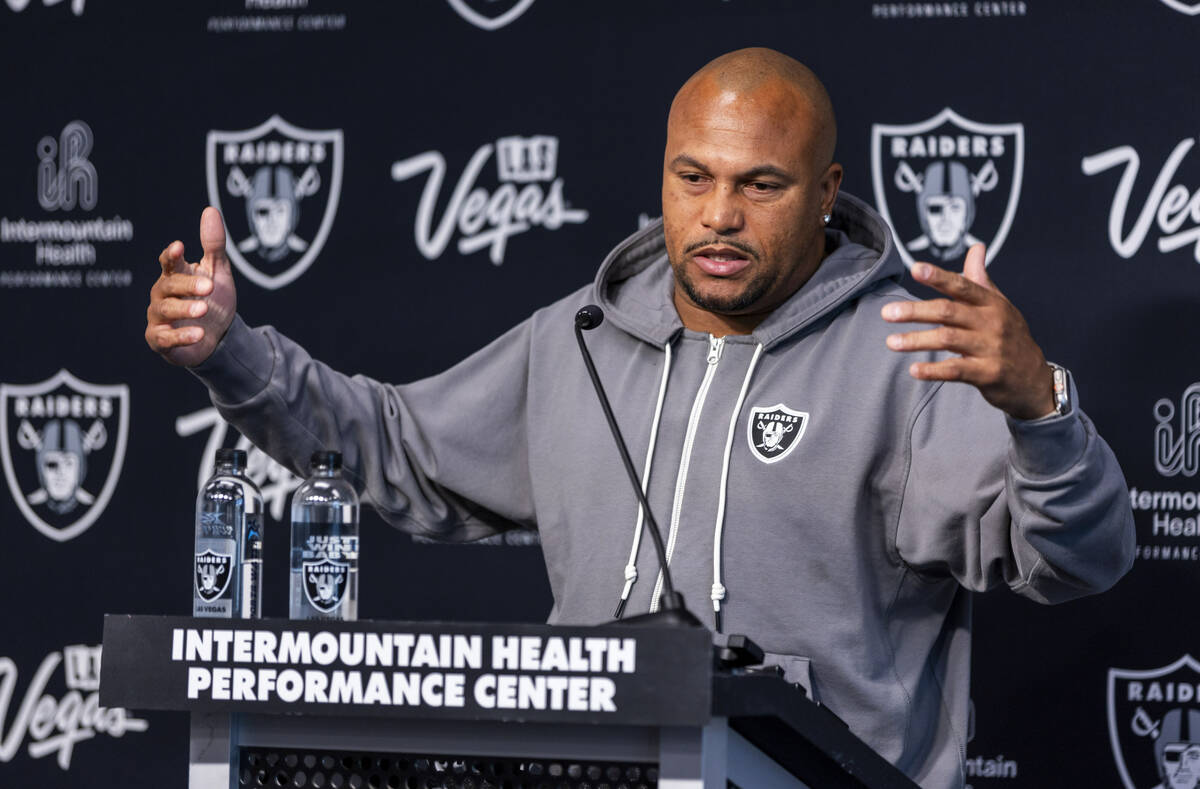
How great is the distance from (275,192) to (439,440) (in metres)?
0.98

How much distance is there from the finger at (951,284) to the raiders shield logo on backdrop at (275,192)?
173 cm

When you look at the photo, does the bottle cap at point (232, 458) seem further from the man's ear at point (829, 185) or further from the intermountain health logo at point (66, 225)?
the intermountain health logo at point (66, 225)

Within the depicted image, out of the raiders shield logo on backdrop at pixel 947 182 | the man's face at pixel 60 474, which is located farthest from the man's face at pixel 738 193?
the man's face at pixel 60 474

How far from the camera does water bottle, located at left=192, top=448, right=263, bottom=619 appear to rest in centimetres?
164

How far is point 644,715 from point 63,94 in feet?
7.79

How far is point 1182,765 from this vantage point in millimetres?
2500

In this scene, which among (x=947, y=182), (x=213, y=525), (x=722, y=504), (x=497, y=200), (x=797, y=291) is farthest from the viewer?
(x=497, y=200)

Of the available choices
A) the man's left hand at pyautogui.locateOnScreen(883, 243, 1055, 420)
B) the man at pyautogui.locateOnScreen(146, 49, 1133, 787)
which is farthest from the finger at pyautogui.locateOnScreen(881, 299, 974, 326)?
the man at pyautogui.locateOnScreen(146, 49, 1133, 787)

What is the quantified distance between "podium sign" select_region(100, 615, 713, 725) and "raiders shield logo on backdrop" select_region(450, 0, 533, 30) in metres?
1.79

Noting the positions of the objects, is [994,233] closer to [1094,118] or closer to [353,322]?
[1094,118]

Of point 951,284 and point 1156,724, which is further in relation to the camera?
point 1156,724

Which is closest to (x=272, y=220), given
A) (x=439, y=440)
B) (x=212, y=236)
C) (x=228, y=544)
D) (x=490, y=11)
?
(x=490, y=11)

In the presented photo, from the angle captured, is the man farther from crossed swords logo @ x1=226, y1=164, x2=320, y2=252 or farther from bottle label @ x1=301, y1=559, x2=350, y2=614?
crossed swords logo @ x1=226, y1=164, x2=320, y2=252

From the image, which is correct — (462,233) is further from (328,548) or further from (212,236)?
(328,548)
